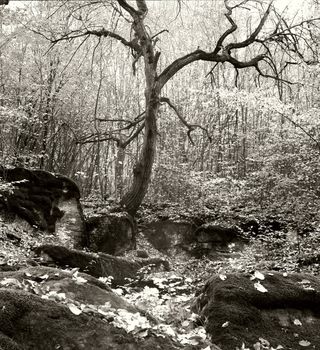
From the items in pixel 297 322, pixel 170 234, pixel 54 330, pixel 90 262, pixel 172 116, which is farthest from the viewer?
pixel 172 116

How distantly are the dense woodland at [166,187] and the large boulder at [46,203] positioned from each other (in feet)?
0.10

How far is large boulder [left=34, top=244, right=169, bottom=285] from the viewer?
21.5ft

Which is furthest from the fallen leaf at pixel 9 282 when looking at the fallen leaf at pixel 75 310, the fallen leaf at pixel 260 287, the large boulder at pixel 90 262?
the large boulder at pixel 90 262

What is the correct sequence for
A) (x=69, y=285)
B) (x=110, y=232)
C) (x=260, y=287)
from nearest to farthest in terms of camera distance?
(x=69, y=285) < (x=260, y=287) < (x=110, y=232)

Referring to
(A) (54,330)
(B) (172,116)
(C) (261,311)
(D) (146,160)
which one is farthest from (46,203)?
(B) (172,116)

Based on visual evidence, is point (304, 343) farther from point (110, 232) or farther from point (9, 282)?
point (110, 232)

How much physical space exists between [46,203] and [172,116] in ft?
25.1

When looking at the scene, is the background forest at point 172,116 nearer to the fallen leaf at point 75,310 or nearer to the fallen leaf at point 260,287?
the fallen leaf at point 260,287

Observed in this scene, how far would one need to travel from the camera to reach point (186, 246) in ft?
38.0

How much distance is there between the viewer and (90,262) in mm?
6797

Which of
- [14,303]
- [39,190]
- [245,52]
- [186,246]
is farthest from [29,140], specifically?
[14,303]

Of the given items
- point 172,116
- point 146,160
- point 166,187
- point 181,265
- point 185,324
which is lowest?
point 181,265

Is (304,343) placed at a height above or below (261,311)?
below

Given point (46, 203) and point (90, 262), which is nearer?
point (90, 262)
